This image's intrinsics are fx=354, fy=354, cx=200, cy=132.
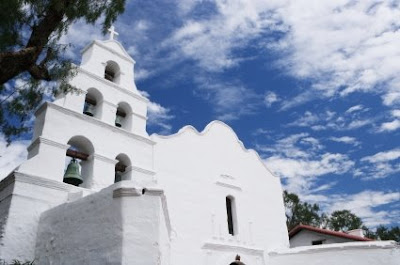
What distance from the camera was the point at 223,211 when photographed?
12.3 meters

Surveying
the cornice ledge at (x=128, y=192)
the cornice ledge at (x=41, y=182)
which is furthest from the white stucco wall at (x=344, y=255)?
the cornice ledge at (x=128, y=192)

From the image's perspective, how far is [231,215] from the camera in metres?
12.9

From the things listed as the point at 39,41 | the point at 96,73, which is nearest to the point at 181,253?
the point at 96,73

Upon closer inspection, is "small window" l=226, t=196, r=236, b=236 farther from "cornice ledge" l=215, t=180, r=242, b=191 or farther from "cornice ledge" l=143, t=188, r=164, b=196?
"cornice ledge" l=143, t=188, r=164, b=196

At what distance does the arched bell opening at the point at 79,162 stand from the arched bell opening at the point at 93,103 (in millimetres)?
1088

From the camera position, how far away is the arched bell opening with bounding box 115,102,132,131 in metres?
10.9

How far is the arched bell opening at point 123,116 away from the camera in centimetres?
1093

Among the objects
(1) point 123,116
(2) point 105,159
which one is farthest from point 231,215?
(2) point 105,159

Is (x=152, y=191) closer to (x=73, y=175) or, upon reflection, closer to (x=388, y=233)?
(x=73, y=175)

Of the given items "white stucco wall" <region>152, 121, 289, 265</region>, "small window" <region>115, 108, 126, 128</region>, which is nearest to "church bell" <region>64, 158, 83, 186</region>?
"white stucco wall" <region>152, 121, 289, 265</region>

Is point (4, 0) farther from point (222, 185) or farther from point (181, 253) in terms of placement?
point (222, 185)

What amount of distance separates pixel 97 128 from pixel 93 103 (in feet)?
4.07

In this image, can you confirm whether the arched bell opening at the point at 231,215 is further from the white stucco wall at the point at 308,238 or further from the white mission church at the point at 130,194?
the white stucco wall at the point at 308,238

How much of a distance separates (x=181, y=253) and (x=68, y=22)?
6960mm
